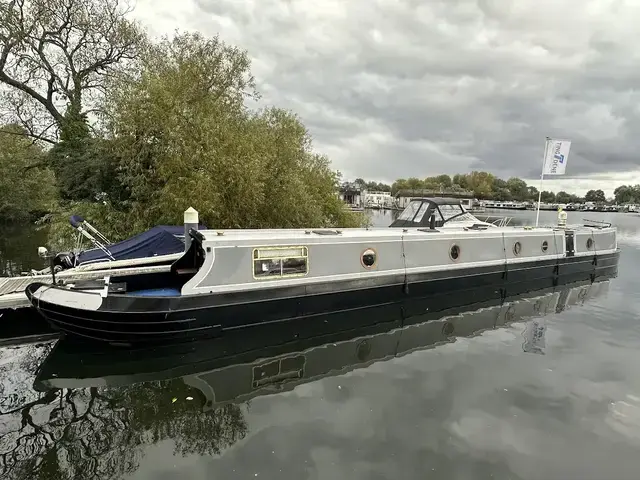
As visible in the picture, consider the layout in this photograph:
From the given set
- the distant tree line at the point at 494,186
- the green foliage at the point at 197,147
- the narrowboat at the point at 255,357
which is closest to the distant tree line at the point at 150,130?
the green foliage at the point at 197,147

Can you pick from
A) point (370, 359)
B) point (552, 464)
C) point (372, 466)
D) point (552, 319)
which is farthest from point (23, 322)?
point (552, 319)

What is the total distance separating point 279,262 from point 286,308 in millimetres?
1146

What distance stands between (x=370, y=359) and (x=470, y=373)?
6.65 ft

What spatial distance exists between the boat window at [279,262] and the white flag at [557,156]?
14914mm

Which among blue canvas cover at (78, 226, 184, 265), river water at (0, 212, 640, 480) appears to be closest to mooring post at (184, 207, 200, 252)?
blue canvas cover at (78, 226, 184, 265)

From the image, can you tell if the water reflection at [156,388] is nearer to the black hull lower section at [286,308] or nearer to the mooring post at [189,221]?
the black hull lower section at [286,308]

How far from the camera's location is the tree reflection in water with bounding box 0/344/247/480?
5164 millimetres

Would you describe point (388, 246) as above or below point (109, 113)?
below

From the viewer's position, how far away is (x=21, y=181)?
31281 mm

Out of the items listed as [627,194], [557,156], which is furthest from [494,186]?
[557,156]

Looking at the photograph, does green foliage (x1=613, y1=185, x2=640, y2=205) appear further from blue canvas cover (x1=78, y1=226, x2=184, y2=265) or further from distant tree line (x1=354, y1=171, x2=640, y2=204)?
blue canvas cover (x1=78, y1=226, x2=184, y2=265)

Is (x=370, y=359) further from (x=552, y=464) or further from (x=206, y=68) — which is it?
(x=206, y=68)

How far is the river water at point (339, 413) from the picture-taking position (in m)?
5.27

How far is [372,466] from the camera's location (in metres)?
5.24
